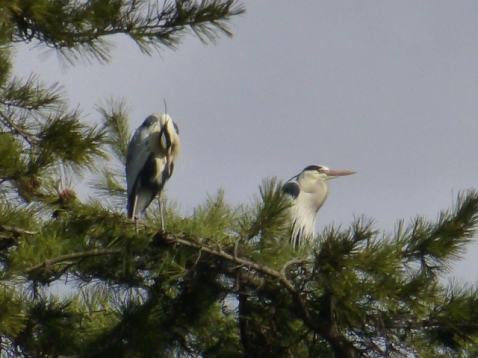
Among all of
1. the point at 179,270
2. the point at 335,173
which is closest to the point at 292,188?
the point at 335,173

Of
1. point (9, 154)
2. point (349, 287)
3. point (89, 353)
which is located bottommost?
point (89, 353)

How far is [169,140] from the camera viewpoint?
4.76m

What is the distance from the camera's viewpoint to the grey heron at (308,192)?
5871mm

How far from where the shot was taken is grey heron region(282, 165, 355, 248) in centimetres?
587

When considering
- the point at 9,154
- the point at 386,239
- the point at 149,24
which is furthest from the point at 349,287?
the point at 149,24

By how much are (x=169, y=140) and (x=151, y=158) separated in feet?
0.46

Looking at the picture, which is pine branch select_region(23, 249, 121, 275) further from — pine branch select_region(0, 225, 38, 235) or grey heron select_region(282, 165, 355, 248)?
grey heron select_region(282, 165, 355, 248)

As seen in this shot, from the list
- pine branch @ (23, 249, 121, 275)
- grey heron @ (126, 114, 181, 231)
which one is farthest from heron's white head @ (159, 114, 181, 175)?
pine branch @ (23, 249, 121, 275)

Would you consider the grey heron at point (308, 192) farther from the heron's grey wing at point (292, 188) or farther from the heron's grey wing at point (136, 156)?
the heron's grey wing at point (136, 156)

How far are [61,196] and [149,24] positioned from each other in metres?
0.88

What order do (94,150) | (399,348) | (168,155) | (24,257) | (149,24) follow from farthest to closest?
(168,155) < (149,24) < (94,150) < (399,348) < (24,257)

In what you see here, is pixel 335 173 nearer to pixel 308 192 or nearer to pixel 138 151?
pixel 308 192

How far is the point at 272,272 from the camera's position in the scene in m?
2.79

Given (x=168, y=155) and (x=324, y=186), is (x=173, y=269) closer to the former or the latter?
(x=168, y=155)
